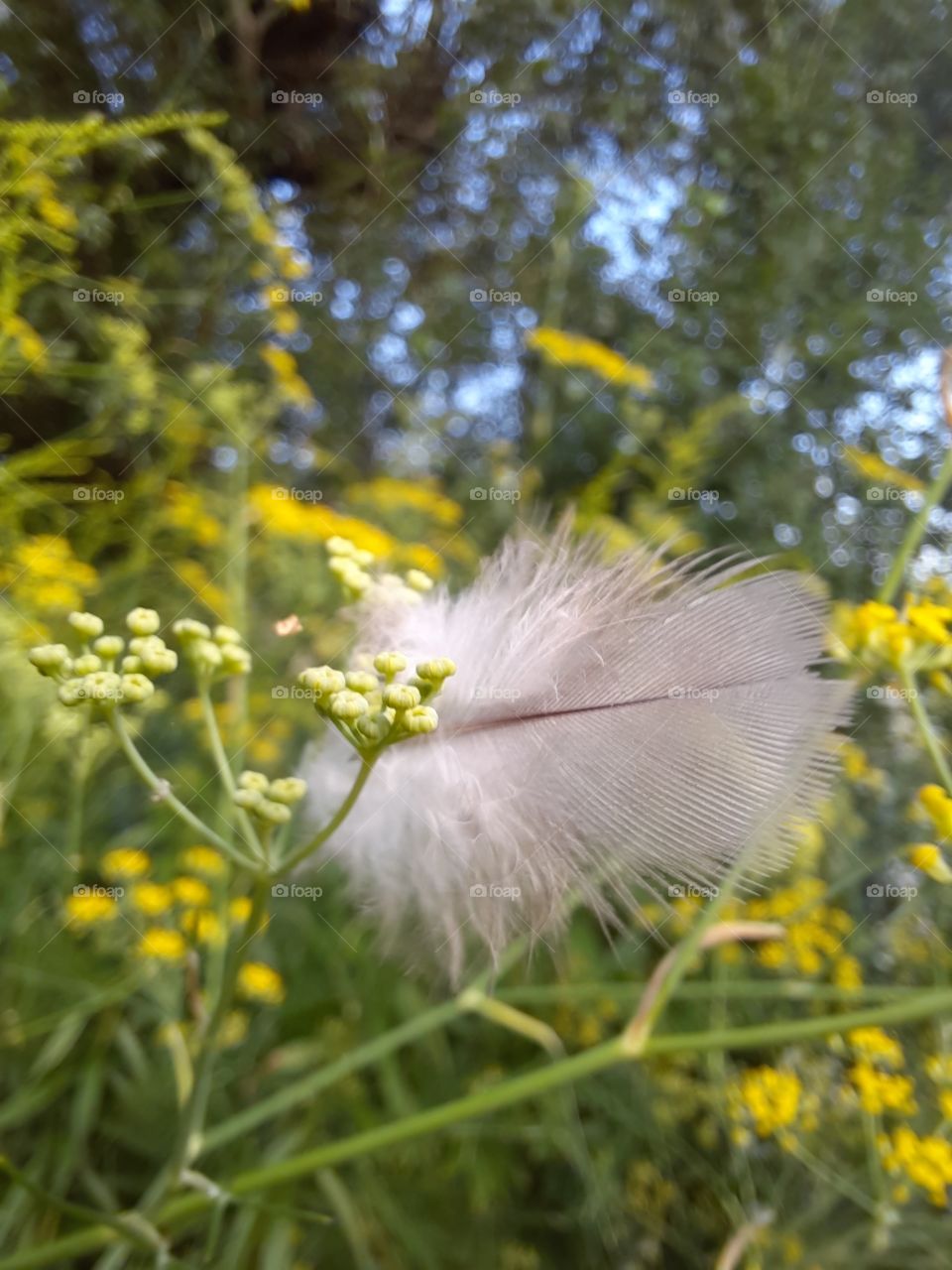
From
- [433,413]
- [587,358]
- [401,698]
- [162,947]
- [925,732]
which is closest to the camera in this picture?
[401,698]

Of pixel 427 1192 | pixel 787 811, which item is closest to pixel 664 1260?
pixel 427 1192

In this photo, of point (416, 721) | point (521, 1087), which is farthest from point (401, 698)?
point (521, 1087)

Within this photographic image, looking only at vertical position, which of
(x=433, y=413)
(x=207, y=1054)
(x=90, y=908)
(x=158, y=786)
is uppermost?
(x=433, y=413)

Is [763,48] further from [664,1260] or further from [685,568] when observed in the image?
[664,1260]

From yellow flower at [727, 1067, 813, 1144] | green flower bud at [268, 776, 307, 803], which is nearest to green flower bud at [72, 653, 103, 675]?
green flower bud at [268, 776, 307, 803]

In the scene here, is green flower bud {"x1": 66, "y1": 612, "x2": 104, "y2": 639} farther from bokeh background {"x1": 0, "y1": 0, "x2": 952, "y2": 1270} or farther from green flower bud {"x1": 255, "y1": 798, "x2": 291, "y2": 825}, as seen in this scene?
bokeh background {"x1": 0, "y1": 0, "x2": 952, "y2": 1270}

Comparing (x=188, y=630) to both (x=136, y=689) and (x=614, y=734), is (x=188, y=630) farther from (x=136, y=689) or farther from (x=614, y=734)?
(x=614, y=734)

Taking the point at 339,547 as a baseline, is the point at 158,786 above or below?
below
